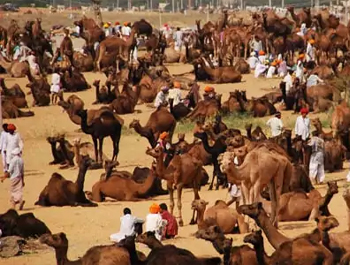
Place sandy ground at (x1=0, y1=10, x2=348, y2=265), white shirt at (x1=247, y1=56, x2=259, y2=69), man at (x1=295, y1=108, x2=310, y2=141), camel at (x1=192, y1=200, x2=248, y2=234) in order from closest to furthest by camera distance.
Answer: sandy ground at (x1=0, y1=10, x2=348, y2=265)
camel at (x1=192, y1=200, x2=248, y2=234)
man at (x1=295, y1=108, x2=310, y2=141)
white shirt at (x1=247, y1=56, x2=259, y2=69)

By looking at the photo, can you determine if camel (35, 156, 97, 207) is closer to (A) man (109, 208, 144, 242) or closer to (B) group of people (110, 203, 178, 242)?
(B) group of people (110, 203, 178, 242)

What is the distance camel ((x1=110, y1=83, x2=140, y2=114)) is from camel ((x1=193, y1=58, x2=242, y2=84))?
195 inches

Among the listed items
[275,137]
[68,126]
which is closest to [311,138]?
[275,137]

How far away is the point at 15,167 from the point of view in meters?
19.5

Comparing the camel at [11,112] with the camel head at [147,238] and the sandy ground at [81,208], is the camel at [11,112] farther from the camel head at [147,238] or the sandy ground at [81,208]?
the camel head at [147,238]

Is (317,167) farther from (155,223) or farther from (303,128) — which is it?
(155,223)

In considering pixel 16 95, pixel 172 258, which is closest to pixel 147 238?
pixel 172 258

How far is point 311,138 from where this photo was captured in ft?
73.5

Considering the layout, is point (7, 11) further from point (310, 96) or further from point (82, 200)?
point (82, 200)

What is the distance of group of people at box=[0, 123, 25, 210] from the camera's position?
1948cm

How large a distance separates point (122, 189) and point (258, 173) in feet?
14.4

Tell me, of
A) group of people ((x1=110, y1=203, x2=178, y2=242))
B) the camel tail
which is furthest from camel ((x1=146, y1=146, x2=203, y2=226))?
the camel tail

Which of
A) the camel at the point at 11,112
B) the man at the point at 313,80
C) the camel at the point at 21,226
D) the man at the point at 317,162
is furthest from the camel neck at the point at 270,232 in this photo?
the man at the point at 313,80

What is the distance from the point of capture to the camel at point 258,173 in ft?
55.2
